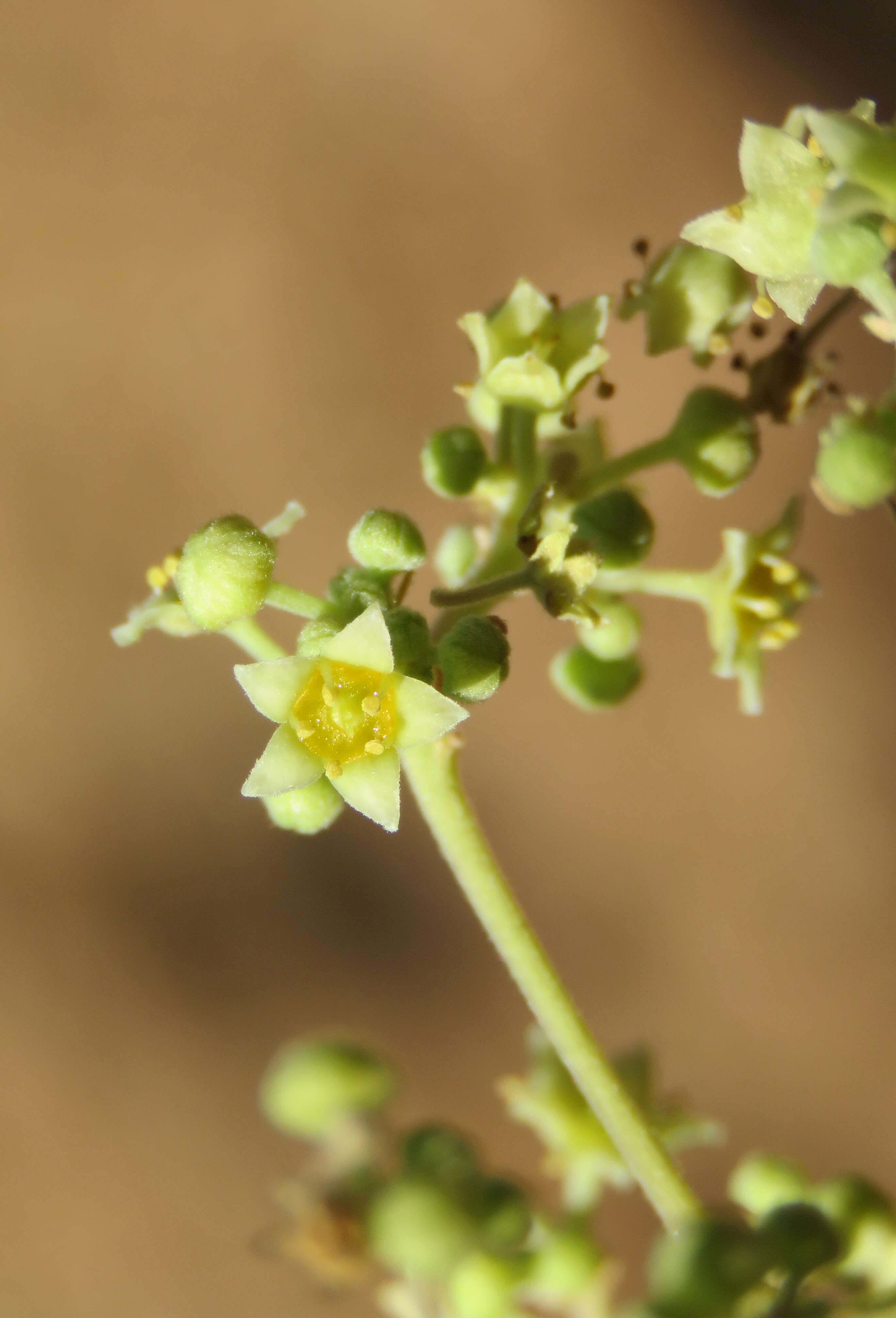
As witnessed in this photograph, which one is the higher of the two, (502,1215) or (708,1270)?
(502,1215)

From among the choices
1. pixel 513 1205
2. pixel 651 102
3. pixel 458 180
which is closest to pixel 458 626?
pixel 513 1205

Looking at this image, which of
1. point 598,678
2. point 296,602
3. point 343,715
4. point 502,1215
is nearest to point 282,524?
point 296,602

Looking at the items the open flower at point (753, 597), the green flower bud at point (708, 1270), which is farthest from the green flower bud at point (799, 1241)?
the open flower at point (753, 597)

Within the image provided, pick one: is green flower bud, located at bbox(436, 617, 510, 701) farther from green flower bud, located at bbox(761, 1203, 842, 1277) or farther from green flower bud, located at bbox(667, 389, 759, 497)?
green flower bud, located at bbox(761, 1203, 842, 1277)

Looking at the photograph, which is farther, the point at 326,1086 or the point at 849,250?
the point at 326,1086

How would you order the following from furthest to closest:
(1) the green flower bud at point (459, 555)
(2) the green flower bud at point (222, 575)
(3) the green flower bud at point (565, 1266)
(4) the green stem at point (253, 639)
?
(3) the green flower bud at point (565, 1266)
(1) the green flower bud at point (459, 555)
(4) the green stem at point (253, 639)
(2) the green flower bud at point (222, 575)

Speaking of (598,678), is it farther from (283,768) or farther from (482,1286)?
(482,1286)

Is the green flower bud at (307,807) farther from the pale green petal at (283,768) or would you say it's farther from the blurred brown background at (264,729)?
the blurred brown background at (264,729)

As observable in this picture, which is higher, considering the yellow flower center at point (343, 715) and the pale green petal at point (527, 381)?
the pale green petal at point (527, 381)
